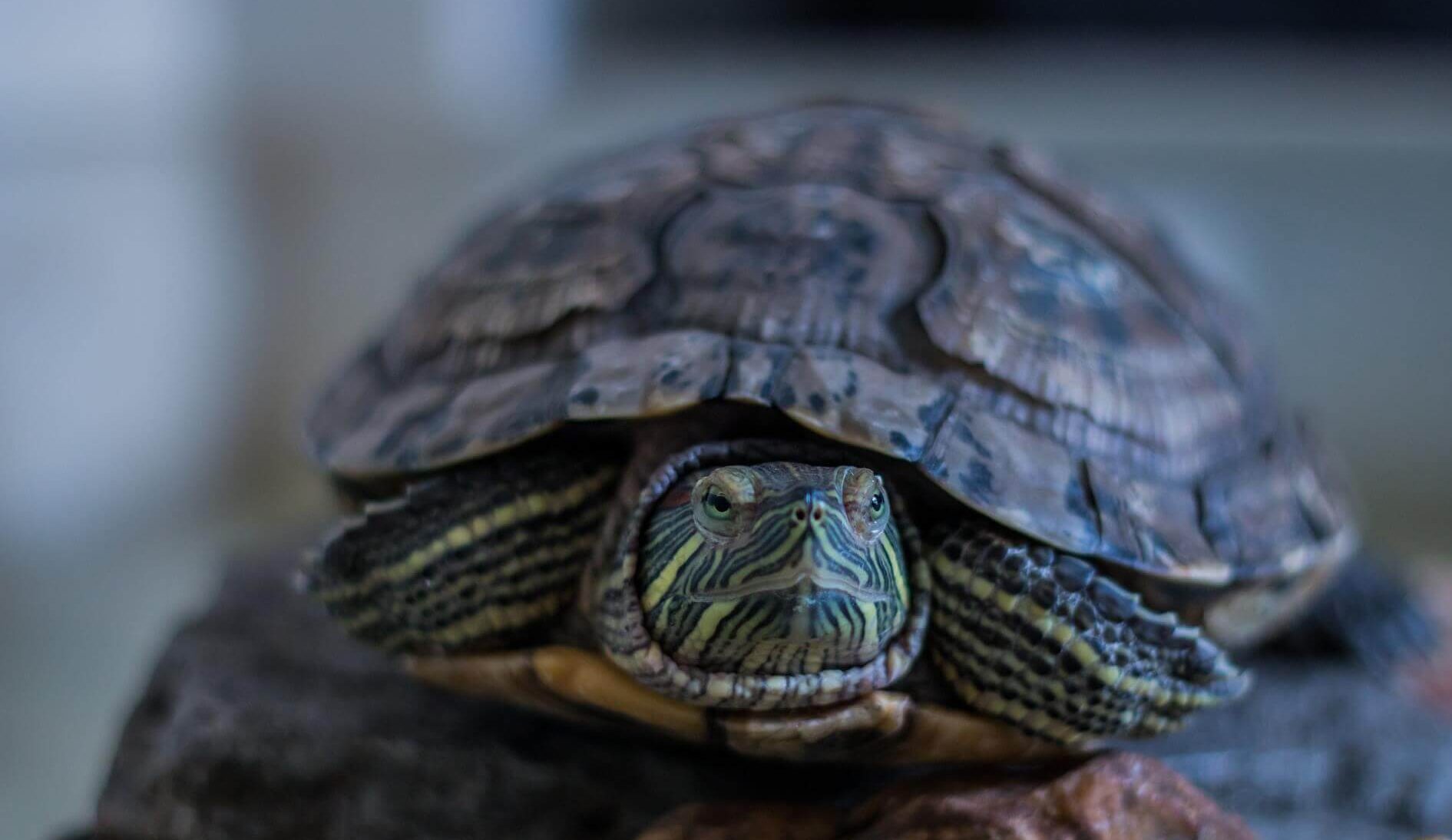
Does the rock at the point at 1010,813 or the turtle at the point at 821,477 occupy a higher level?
the turtle at the point at 821,477

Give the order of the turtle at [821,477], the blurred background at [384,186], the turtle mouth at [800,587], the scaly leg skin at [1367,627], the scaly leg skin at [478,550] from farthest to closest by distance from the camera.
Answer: the blurred background at [384,186] → the scaly leg skin at [1367,627] → the scaly leg skin at [478,550] → the turtle at [821,477] → the turtle mouth at [800,587]

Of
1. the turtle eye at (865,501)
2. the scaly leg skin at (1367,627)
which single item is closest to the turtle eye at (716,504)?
the turtle eye at (865,501)

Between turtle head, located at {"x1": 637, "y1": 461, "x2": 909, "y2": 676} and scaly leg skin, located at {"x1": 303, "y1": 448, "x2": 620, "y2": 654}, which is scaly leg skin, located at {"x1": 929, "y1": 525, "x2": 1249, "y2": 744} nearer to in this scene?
turtle head, located at {"x1": 637, "y1": 461, "x2": 909, "y2": 676}

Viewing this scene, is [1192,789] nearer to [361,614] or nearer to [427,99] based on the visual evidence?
[361,614]

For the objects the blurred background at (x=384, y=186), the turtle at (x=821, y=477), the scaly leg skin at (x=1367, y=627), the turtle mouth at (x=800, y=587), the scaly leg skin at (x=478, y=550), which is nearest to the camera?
the turtle mouth at (x=800, y=587)

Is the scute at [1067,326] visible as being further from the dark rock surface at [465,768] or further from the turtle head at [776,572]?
the dark rock surface at [465,768]

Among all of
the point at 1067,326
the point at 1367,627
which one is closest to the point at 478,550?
the point at 1067,326

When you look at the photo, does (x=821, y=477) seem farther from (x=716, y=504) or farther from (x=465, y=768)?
(x=465, y=768)
